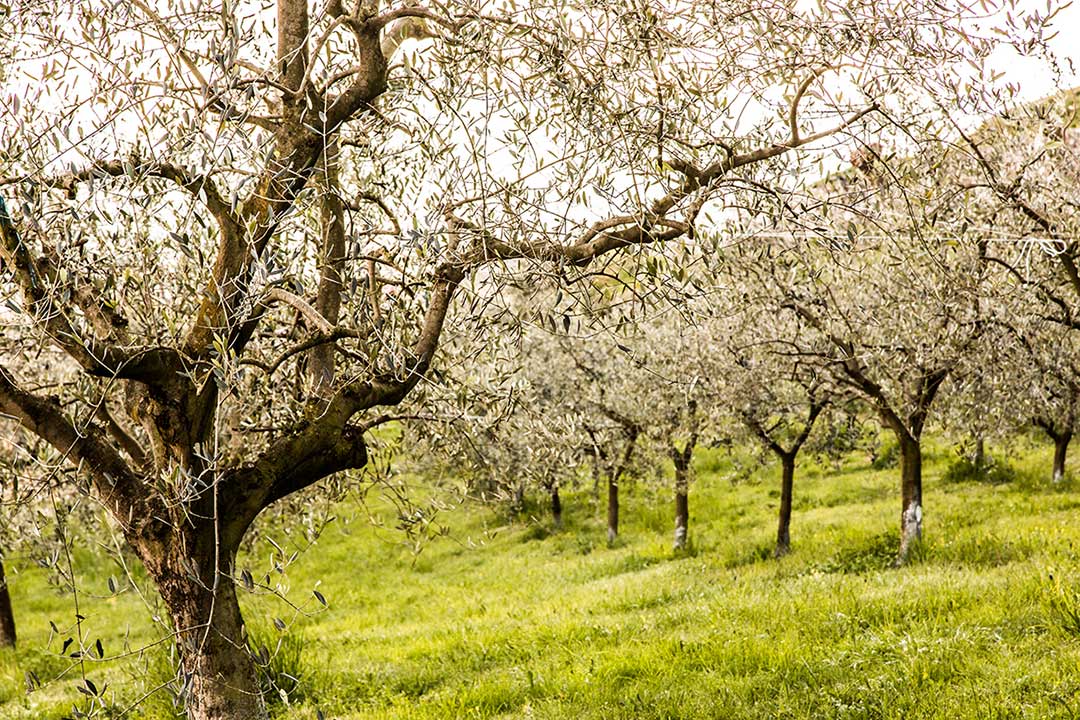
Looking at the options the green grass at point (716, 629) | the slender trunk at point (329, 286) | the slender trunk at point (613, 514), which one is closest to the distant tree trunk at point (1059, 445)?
the green grass at point (716, 629)

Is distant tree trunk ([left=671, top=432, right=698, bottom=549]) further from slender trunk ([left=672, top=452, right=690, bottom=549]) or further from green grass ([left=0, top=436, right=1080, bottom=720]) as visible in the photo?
green grass ([left=0, top=436, right=1080, bottom=720])

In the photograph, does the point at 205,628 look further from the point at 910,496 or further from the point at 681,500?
the point at 681,500

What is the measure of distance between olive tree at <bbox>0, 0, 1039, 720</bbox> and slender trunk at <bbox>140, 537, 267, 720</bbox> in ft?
0.07

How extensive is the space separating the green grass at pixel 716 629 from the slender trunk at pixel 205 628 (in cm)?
57

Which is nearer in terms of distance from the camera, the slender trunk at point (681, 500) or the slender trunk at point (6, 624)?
the slender trunk at point (6, 624)

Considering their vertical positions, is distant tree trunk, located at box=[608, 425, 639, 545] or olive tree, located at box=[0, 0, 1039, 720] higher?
olive tree, located at box=[0, 0, 1039, 720]

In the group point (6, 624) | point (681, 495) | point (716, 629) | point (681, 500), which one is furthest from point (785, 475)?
point (6, 624)

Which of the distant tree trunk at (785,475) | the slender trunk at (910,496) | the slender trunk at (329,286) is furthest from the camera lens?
the distant tree trunk at (785,475)

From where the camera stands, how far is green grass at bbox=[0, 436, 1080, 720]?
888 cm

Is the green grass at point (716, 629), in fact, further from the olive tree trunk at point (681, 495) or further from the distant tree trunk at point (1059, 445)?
→ the distant tree trunk at point (1059, 445)

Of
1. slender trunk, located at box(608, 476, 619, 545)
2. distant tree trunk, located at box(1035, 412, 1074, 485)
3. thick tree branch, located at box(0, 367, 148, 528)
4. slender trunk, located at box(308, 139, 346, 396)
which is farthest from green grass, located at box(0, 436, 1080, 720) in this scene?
slender trunk, located at box(308, 139, 346, 396)

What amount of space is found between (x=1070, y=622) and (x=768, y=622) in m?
3.76

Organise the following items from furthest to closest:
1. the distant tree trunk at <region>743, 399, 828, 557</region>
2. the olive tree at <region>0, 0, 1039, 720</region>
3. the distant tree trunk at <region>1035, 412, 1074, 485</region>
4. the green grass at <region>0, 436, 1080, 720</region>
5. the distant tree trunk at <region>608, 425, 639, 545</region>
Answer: the distant tree trunk at <region>608, 425, 639, 545</region> < the distant tree trunk at <region>1035, 412, 1074, 485</region> < the distant tree trunk at <region>743, 399, 828, 557</region> < the green grass at <region>0, 436, 1080, 720</region> < the olive tree at <region>0, 0, 1039, 720</region>

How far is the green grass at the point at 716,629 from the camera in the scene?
8.88 metres
